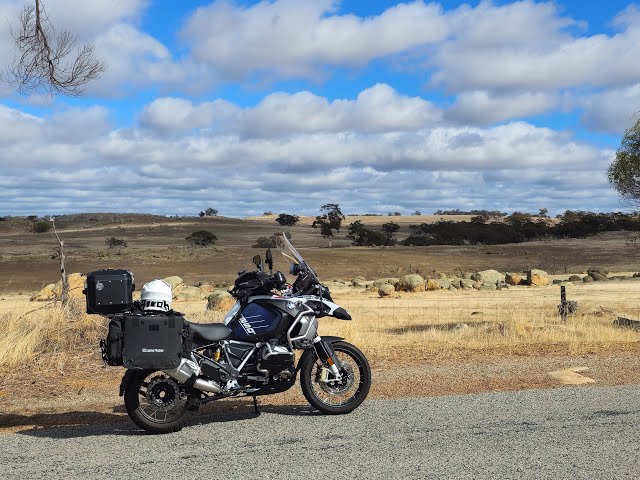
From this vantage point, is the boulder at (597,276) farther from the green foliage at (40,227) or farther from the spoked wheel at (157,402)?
the green foliage at (40,227)

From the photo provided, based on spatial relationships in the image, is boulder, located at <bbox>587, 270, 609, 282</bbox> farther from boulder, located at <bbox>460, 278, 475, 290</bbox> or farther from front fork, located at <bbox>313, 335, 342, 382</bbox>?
front fork, located at <bbox>313, 335, 342, 382</bbox>

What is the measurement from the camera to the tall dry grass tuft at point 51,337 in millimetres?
11383

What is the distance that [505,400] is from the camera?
8258 mm

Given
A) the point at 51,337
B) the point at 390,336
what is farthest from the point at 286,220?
the point at 51,337

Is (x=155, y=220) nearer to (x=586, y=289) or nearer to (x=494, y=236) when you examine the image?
(x=494, y=236)

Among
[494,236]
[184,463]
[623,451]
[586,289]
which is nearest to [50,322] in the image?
[184,463]

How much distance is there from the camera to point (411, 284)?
38125 mm

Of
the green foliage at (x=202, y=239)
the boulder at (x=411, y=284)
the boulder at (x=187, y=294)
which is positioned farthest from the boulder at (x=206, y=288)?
the green foliage at (x=202, y=239)

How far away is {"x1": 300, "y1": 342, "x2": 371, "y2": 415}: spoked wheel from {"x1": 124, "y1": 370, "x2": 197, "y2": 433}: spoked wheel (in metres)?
1.24

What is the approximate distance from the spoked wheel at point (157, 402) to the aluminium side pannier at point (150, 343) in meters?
0.30

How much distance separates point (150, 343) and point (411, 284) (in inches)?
1250

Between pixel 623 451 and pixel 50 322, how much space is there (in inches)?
391

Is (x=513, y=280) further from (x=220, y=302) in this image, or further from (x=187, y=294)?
(x=220, y=302)

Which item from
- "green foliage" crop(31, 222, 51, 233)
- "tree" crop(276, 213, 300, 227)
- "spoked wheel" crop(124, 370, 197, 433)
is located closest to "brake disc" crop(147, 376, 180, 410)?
"spoked wheel" crop(124, 370, 197, 433)
